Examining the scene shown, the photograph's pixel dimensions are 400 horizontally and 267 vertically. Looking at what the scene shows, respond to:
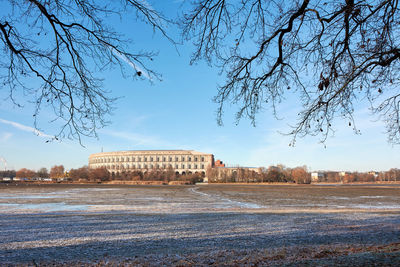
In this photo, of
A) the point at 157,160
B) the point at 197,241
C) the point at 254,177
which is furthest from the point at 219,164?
the point at 197,241

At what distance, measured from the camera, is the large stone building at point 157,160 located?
153m

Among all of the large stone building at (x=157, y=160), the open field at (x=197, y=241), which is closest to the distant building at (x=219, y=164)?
the large stone building at (x=157, y=160)

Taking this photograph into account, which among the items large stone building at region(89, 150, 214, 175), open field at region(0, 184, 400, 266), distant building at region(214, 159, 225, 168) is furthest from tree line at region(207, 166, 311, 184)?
open field at region(0, 184, 400, 266)

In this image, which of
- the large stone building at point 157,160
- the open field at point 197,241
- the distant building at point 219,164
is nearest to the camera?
the open field at point 197,241

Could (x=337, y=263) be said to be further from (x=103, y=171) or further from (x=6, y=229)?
(x=103, y=171)

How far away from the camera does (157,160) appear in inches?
6314

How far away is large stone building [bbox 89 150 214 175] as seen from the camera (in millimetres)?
153375

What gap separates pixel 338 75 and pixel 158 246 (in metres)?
6.28

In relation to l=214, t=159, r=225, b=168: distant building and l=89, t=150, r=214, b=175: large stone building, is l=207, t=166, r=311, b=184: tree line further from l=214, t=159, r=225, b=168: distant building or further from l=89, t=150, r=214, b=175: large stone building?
l=214, t=159, r=225, b=168: distant building

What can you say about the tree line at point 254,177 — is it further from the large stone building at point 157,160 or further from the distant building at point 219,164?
the distant building at point 219,164

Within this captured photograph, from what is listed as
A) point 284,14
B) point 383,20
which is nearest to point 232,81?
point 284,14

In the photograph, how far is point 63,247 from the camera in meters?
7.96

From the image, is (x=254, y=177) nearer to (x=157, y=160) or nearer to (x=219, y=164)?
(x=219, y=164)

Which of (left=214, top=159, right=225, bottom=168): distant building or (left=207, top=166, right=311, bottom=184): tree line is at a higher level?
(left=214, top=159, right=225, bottom=168): distant building
